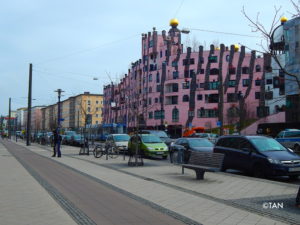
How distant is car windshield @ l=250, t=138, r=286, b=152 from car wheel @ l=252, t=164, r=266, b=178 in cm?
64

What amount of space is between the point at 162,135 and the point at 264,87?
4493 cm

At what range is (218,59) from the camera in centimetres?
8119

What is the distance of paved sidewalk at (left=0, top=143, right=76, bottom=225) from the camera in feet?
22.9

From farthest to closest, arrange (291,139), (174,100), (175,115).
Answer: (174,100), (175,115), (291,139)

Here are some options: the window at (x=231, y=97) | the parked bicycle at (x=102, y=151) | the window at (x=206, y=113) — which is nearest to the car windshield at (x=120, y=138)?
the parked bicycle at (x=102, y=151)

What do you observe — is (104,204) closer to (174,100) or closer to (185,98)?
(185,98)

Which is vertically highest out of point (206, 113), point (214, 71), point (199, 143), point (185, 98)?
point (214, 71)

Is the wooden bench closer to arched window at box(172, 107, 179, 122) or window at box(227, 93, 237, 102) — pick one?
window at box(227, 93, 237, 102)

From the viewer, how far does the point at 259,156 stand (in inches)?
542

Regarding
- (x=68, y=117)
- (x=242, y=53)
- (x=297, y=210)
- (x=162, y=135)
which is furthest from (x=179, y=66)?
(x=68, y=117)

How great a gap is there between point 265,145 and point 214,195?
537 centimetres

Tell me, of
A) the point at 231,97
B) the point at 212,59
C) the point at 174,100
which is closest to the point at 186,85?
the point at 174,100

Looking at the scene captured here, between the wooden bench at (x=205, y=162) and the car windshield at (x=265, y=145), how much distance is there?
8.05 ft

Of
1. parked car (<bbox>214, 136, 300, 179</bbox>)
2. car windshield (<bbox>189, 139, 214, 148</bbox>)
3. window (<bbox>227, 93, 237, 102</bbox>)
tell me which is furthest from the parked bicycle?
window (<bbox>227, 93, 237, 102</bbox>)
